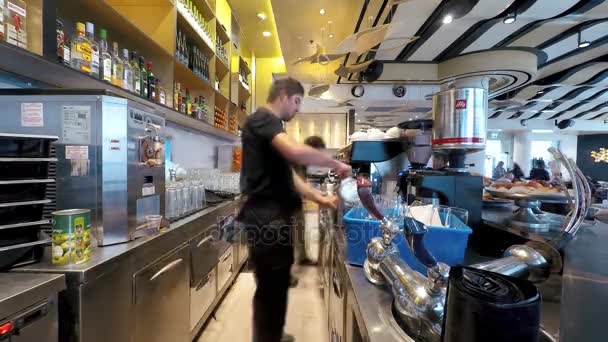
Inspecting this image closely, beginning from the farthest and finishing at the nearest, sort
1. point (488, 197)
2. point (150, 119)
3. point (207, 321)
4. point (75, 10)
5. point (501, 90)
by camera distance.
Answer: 1. point (501, 90)
2. point (207, 321)
3. point (488, 197)
4. point (75, 10)
5. point (150, 119)

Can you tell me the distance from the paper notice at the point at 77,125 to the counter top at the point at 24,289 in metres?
0.50

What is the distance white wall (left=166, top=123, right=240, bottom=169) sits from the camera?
259 centimetres

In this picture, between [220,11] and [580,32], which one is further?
[580,32]

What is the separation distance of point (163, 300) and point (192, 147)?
6.36ft

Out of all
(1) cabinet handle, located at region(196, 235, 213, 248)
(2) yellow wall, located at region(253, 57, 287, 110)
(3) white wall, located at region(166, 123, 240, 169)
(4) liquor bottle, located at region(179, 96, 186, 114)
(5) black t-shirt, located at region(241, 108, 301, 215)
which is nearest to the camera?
(5) black t-shirt, located at region(241, 108, 301, 215)

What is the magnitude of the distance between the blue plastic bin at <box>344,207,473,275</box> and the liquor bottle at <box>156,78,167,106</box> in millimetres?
1544

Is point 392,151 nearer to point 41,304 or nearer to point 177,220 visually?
point 177,220

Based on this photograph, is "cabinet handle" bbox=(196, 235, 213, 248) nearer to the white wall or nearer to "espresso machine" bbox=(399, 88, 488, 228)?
the white wall

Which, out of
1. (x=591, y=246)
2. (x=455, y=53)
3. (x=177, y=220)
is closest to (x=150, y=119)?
(x=177, y=220)

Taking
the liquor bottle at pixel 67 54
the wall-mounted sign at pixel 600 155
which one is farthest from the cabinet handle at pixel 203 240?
the wall-mounted sign at pixel 600 155

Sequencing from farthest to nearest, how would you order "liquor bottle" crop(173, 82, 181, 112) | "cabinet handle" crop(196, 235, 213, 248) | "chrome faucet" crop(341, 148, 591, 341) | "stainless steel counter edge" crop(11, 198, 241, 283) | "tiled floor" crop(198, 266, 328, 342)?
"liquor bottle" crop(173, 82, 181, 112), "tiled floor" crop(198, 266, 328, 342), "cabinet handle" crop(196, 235, 213, 248), "stainless steel counter edge" crop(11, 198, 241, 283), "chrome faucet" crop(341, 148, 591, 341)

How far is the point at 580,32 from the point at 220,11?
15.6ft

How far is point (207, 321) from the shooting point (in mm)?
2090

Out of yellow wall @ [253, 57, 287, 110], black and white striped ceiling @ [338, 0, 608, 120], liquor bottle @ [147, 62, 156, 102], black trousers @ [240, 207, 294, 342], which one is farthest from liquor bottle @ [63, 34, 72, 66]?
yellow wall @ [253, 57, 287, 110]
